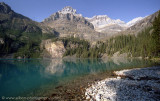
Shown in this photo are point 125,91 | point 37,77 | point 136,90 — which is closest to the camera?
point 125,91

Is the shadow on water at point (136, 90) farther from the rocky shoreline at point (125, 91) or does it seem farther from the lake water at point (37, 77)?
the lake water at point (37, 77)

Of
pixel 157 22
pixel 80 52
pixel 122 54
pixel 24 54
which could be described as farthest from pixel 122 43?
pixel 24 54

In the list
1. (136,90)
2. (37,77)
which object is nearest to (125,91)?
(136,90)

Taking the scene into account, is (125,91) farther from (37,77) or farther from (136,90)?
(37,77)

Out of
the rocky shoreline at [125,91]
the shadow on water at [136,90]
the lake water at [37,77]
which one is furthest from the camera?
the lake water at [37,77]

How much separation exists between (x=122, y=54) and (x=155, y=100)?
469ft

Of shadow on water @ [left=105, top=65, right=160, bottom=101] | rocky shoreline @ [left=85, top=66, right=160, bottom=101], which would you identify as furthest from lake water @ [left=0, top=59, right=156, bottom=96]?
shadow on water @ [left=105, top=65, right=160, bottom=101]

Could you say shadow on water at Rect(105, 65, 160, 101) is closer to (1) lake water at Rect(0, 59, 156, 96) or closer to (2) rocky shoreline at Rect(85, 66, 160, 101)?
(2) rocky shoreline at Rect(85, 66, 160, 101)

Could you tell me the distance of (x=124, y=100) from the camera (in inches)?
381

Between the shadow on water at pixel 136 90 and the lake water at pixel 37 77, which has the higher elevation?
the shadow on water at pixel 136 90

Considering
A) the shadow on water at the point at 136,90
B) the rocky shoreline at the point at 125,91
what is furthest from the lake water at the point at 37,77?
the shadow on water at the point at 136,90

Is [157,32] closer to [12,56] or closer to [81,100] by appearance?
[81,100]

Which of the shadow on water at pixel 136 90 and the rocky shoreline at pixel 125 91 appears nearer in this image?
the shadow on water at pixel 136 90

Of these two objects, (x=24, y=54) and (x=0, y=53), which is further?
(x=24, y=54)
